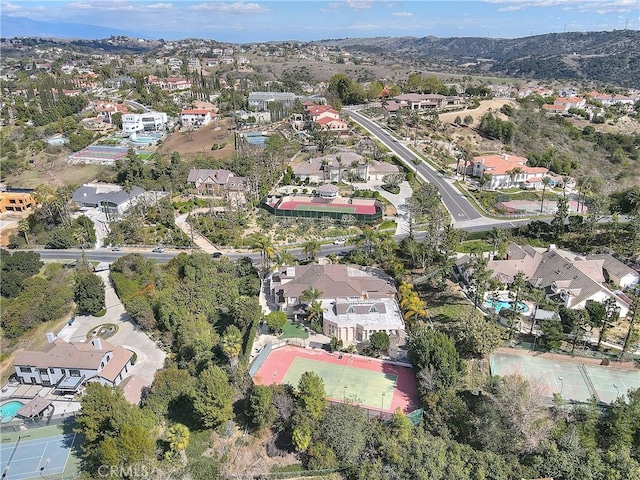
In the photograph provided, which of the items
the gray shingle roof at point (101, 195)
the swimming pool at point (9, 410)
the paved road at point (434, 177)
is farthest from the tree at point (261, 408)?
the gray shingle roof at point (101, 195)

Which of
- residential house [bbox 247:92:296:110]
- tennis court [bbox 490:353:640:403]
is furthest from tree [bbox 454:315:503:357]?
residential house [bbox 247:92:296:110]

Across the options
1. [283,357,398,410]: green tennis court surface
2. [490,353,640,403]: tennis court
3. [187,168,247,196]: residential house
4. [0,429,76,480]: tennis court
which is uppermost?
[187,168,247,196]: residential house

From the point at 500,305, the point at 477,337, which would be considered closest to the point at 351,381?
the point at 477,337

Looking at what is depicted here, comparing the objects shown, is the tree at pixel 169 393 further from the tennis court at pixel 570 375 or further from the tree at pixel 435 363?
the tennis court at pixel 570 375

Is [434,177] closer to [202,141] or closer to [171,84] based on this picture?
[202,141]

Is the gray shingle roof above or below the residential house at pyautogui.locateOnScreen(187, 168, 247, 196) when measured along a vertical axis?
below

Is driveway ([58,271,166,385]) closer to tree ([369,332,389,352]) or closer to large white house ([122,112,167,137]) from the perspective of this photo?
tree ([369,332,389,352])

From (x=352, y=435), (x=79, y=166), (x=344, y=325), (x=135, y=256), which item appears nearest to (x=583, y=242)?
(x=344, y=325)
